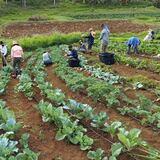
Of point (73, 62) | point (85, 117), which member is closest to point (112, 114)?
point (85, 117)

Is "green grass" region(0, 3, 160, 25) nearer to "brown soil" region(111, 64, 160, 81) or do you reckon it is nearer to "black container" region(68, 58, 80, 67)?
"black container" region(68, 58, 80, 67)

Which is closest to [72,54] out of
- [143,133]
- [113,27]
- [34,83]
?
[34,83]

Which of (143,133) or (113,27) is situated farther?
(113,27)

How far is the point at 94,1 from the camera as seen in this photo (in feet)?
243

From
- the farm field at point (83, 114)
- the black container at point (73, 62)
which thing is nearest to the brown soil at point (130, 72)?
the farm field at point (83, 114)

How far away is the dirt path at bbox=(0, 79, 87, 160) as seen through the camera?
9.15m

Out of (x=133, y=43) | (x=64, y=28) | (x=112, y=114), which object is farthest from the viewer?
(x=64, y=28)

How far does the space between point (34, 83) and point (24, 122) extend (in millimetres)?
5377

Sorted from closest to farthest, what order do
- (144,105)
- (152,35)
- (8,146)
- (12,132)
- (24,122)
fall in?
(8,146)
(12,132)
(24,122)
(144,105)
(152,35)

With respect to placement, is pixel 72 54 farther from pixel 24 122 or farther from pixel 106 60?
pixel 24 122

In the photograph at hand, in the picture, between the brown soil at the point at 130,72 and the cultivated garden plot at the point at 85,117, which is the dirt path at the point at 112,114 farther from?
the brown soil at the point at 130,72

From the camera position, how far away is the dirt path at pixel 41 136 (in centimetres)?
915

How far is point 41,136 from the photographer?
1020cm

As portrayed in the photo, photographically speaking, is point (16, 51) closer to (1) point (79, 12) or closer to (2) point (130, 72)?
(2) point (130, 72)
